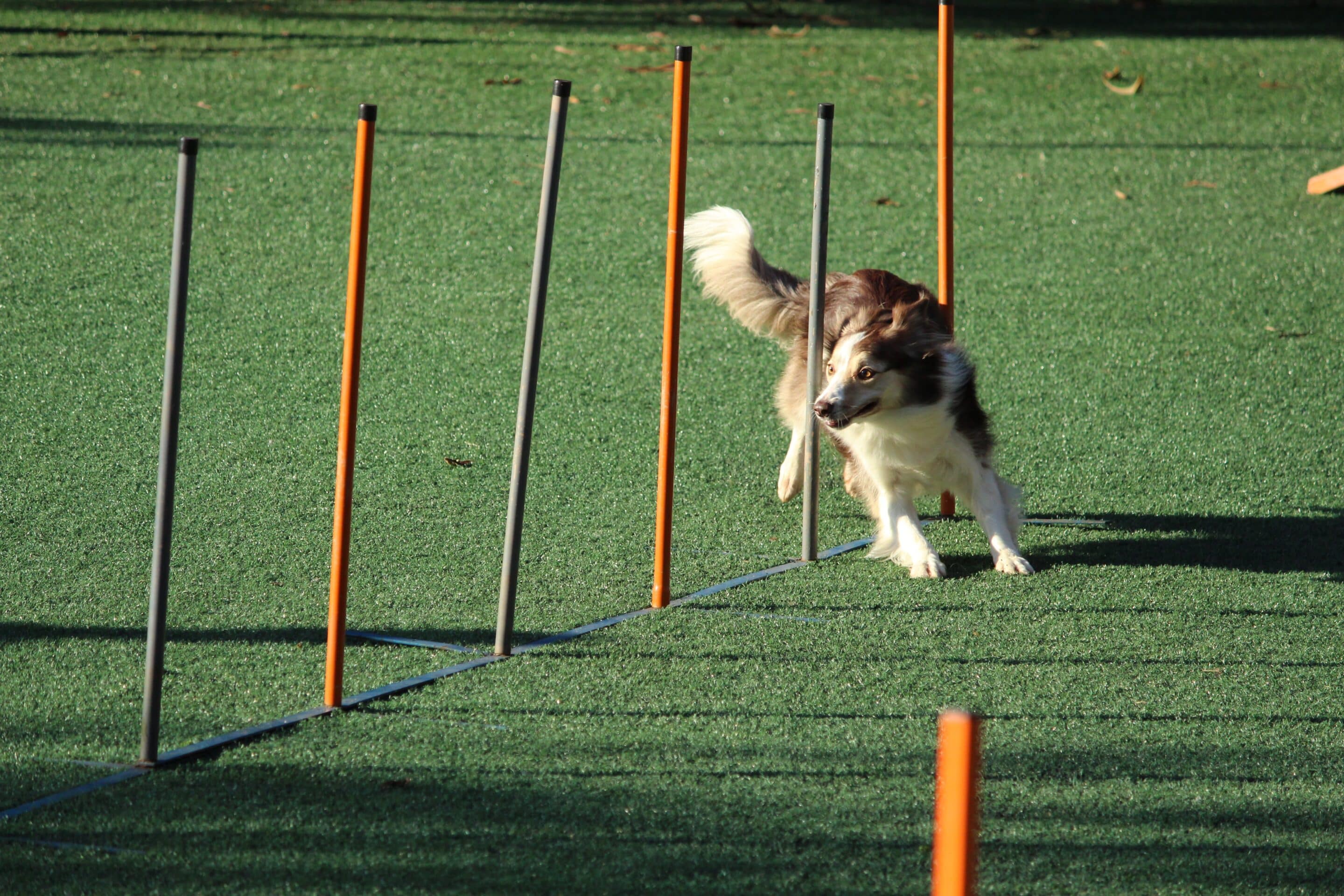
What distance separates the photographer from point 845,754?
3.35 meters

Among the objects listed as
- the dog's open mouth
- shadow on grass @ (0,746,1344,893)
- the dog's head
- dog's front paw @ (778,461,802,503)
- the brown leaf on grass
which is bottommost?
shadow on grass @ (0,746,1344,893)

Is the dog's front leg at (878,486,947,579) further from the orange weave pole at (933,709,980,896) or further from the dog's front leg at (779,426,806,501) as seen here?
the orange weave pole at (933,709,980,896)

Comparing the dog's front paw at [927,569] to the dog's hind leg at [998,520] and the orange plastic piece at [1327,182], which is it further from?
the orange plastic piece at [1327,182]

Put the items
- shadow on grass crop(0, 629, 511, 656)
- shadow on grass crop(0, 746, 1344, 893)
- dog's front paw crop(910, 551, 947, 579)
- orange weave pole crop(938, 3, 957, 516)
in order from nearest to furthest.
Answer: shadow on grass crop(0, 746, 1344, 893) < shadow on grass crop(0, 629, 511, 656) < dog's front paw crop(910, 551, 947, 579) < orange weave pole crop(938, 3, 957, 516)

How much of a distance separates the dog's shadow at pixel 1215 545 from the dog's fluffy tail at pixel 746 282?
1325mm

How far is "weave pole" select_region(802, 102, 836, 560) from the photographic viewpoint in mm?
4551

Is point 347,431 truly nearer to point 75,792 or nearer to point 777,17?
point 75,792

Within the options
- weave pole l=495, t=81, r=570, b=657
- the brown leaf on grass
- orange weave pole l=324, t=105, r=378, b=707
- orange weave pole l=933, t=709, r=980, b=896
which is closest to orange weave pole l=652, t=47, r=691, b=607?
weave pole l=495, t=81, r=570, b=657

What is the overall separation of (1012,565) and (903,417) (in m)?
0.62

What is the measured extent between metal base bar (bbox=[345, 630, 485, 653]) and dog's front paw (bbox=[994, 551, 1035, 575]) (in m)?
1.84

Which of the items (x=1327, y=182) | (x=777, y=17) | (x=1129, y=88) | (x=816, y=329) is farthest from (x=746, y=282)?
(x=777, y=17)

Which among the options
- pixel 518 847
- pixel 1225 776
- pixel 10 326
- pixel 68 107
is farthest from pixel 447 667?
pixel 68 107

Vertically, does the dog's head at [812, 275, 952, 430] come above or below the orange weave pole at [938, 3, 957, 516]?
below

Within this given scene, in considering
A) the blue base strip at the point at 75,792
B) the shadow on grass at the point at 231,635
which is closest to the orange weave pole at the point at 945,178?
the shadow on grass at the point at 231,635
